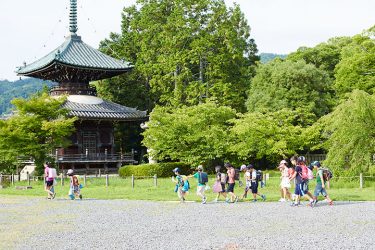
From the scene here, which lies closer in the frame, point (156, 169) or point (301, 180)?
point (301, 180)

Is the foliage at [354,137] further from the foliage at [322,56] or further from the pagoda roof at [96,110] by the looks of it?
the pagoda roof at [96,110]

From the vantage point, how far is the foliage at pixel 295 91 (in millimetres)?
36969

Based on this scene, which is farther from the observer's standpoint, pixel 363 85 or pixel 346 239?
pixel 363 85

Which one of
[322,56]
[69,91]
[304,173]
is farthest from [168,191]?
[322,56]

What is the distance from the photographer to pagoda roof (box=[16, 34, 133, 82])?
41.7 m

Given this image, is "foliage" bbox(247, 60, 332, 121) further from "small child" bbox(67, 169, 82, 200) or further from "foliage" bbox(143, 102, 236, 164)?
"small child" bbox(67, 169, 82, 200)

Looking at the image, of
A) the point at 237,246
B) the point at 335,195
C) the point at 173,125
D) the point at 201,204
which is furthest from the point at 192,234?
the point at 173,125

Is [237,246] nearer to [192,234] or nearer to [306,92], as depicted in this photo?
[192,234]

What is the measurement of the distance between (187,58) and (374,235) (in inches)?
1321

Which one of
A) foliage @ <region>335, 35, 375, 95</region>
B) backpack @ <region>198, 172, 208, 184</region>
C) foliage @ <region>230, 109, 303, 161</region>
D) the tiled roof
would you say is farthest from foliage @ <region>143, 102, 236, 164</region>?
backpack @ <region>198, 172, 208, 184</region>

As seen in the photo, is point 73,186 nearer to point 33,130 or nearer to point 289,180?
point 289,180

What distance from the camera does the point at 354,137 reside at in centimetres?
2425

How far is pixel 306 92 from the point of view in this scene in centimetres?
3756

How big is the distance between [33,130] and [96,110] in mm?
8565
